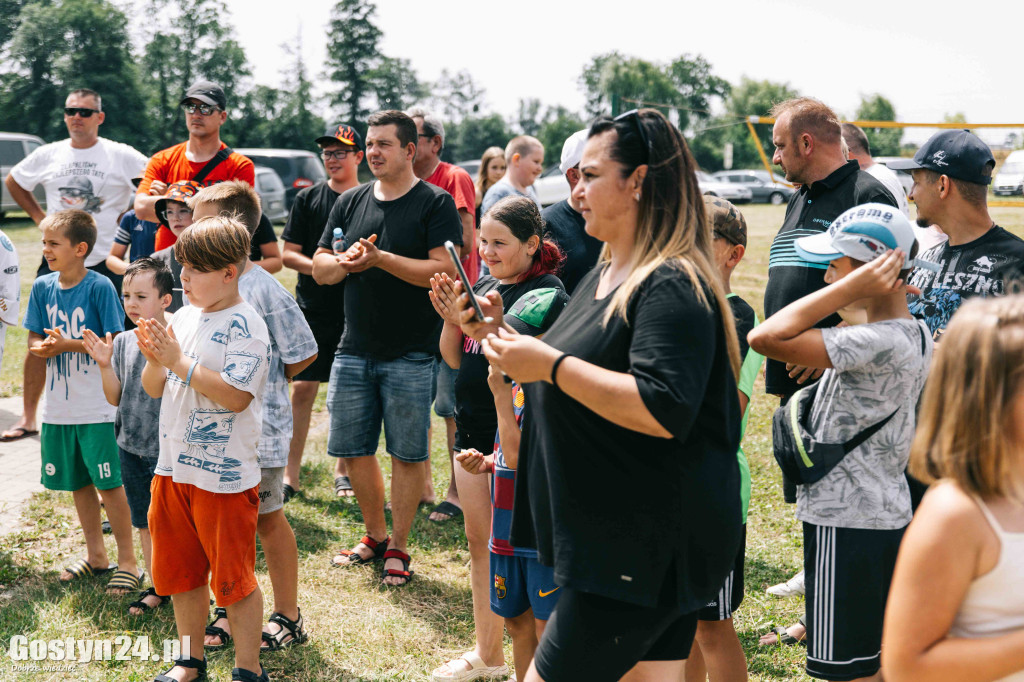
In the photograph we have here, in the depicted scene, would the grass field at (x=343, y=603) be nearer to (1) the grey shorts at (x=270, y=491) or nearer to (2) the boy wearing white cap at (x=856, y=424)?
(1) the grey shorts at (x=270, y=491)

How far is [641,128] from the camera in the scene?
2.09 meters

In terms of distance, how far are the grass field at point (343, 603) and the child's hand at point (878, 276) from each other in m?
1.91

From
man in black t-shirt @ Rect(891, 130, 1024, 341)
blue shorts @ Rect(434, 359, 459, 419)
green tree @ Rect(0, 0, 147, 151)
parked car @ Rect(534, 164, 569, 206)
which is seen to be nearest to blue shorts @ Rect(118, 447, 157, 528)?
blue shorts @ Rect(434, 359, 459, 419)

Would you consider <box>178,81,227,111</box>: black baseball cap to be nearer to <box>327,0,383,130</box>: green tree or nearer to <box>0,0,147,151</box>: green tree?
<box>0,0,147,151</box>: green tree

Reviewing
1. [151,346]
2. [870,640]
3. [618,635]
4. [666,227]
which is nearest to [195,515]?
[151,346]

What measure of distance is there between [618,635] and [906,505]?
116 centimetres

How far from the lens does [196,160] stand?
516 centimetres

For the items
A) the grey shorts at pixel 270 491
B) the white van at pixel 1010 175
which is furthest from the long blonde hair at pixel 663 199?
the white van at pixel 1010 175

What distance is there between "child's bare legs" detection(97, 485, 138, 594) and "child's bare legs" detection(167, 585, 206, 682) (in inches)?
41.4

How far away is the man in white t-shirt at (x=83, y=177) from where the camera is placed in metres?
6.35

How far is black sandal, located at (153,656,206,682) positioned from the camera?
3.34m

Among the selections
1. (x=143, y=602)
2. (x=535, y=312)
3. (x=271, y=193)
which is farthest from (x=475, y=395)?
(x=271, y=193)

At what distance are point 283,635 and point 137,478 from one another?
106cm

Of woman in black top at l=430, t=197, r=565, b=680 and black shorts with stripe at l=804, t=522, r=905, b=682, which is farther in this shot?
woman in black top at l=430, t=197, r=565, b=680
